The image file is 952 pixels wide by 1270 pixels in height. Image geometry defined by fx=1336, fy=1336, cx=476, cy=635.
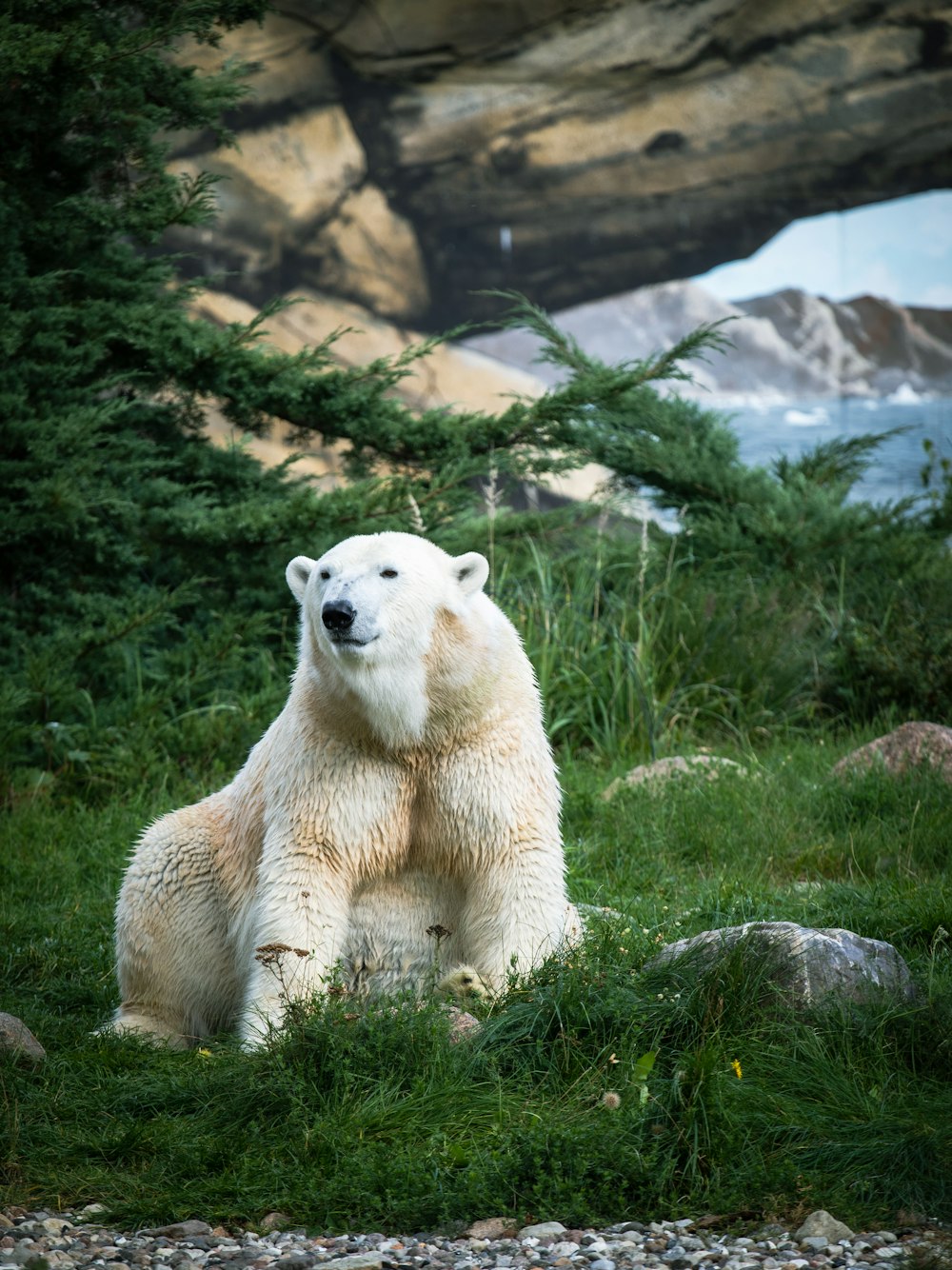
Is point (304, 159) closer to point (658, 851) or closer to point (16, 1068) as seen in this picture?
point (658, 851)

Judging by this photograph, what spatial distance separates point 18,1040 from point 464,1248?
156 centimetres

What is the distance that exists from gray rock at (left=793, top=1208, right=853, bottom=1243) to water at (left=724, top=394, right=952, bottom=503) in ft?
36.6

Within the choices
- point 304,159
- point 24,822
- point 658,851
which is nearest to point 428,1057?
point 658,851

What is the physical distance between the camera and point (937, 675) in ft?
24.7

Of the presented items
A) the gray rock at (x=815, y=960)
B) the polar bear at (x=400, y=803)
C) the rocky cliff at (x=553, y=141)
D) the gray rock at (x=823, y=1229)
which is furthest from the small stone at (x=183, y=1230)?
the rocky cliff at (x=553, y=141)

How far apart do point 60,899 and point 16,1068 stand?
1914mm

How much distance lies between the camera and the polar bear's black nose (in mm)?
3688

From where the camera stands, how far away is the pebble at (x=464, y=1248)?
2.62 metres

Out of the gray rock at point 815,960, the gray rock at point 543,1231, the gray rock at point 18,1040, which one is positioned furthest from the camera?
the gray rock at point 18,1040

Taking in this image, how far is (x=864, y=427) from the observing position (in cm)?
1420

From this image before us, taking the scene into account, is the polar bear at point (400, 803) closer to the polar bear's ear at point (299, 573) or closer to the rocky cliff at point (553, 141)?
the polar bear's ear at point (299, 573)

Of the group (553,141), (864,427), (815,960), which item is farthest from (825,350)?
(815,960)

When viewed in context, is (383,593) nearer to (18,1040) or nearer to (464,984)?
(464,984)

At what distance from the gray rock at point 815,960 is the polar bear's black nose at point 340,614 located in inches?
50.0
